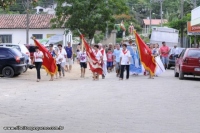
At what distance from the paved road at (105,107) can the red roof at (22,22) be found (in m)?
41.0

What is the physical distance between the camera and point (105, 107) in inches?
513

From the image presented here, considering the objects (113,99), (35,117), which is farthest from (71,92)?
(35,117)

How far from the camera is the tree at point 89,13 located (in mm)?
42000

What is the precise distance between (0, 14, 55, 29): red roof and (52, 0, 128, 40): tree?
53.4 ft

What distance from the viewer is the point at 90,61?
928 inches

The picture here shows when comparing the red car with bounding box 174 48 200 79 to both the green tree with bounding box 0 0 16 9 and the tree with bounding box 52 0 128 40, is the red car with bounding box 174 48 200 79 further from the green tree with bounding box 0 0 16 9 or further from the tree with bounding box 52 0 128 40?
the tree with bounding box 52 0 128 40

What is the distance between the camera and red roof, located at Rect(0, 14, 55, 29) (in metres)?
59.9

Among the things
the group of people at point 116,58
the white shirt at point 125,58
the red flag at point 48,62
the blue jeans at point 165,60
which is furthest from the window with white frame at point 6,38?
the white shirt at point 125,58

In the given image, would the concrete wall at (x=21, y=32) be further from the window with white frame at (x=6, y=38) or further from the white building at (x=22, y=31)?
the window with white frame at (x=6, y=38)

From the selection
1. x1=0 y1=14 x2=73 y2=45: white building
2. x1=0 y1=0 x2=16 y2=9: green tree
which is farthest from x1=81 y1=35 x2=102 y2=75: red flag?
x1=0 y1=14 x2=73 y2=45: white building

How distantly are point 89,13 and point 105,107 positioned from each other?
1180 inches

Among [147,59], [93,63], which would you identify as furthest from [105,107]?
[147,59]

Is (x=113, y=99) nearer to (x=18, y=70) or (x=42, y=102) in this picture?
(x=42, y=102)

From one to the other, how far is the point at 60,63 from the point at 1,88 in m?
5.58
